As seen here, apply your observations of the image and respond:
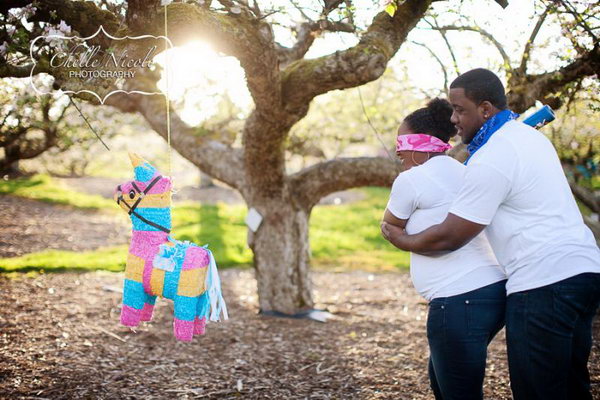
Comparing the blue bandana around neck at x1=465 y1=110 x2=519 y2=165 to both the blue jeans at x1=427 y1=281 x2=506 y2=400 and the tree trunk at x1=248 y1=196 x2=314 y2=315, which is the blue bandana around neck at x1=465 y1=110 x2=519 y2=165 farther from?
the tree trunk at x1=248 y1=196 x2=314 y2=315

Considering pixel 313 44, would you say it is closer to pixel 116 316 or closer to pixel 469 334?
pixel 116 316

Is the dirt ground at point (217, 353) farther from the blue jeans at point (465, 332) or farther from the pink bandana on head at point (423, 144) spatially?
the pink bandana on head at point (423, 144)

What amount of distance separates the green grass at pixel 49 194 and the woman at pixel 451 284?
12.9 metres

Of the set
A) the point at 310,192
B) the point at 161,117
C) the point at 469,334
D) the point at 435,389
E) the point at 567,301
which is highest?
the point at 161,117

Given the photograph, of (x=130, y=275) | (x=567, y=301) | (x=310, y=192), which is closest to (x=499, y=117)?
(x=567, y=301)

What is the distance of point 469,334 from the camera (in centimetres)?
215

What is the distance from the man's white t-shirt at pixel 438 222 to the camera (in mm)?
2188

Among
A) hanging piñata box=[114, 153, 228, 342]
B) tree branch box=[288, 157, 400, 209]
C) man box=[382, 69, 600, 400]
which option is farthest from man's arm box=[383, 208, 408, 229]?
tree branch box=[288, 157, 400, 209]

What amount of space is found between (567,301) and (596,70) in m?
2.98

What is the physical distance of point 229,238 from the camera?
33.1 ft

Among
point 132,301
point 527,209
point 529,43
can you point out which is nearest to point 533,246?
point 527,209

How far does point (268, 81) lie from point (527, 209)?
2.51 m

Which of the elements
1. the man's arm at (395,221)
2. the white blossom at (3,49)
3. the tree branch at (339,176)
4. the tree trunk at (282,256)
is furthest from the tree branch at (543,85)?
the white blossom at (3,49)

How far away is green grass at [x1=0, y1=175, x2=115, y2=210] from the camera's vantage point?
13820 millimetres
